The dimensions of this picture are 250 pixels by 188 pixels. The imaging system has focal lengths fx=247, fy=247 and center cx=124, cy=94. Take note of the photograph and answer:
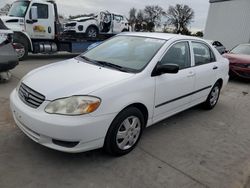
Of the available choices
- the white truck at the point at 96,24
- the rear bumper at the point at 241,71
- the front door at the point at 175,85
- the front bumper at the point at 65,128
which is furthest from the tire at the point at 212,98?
the white truck at the point at 96,24

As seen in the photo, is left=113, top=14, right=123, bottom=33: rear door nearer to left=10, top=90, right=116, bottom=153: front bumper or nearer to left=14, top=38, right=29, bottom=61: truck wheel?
left=14, top=38, right=29, bottom=61: truck wheel

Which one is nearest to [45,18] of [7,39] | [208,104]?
[7,39]

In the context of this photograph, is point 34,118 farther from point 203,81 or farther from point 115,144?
point 203,81

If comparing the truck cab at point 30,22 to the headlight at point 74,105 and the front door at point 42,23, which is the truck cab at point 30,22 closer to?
the front door at point 42,23

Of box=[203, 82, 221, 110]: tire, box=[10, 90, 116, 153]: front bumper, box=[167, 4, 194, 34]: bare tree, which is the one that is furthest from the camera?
box=[167, 4, 194, 34]: bare tree

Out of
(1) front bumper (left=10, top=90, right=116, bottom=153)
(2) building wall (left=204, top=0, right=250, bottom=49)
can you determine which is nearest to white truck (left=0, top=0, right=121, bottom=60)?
Answer: (1) front bumper (left=10, top=90, right=116, bottom=153)

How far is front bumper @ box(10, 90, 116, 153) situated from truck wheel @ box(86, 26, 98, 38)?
10.9 meters

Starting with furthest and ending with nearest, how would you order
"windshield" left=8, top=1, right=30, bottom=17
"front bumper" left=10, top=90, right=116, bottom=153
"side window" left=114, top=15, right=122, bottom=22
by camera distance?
"side window" left=114, top=15, right=122, bottom=22 → "windshield" left=8, top=1, right=30, bottom=17 → "front bumper" left=10, top=90, right=116, bottom=153

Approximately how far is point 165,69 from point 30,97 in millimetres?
1763

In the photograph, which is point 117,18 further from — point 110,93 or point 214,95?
point 110,93

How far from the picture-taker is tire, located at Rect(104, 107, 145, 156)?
2934mm

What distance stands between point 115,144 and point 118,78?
809 mm

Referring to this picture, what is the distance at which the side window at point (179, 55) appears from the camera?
12.3ft

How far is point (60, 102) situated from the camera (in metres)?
2.68
